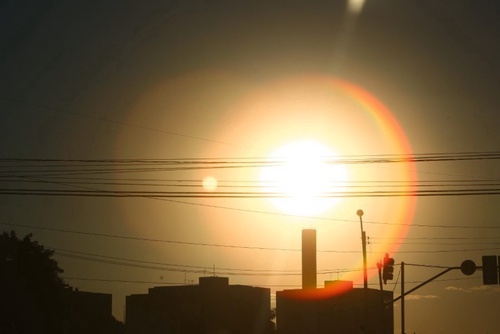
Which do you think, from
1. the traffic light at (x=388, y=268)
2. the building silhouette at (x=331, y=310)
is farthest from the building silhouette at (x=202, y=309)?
the traffic light at (x=388, y=268)

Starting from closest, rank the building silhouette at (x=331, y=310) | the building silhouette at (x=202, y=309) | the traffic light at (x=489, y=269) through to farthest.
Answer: the traffic light at (x=489, y=269)
the building silhouette at (x=331, y=310)
the building silhouette at (x=202, y=309)

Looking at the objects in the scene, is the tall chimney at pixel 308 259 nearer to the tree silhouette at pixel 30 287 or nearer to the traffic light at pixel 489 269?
the tree silhouette at pixel 30 287

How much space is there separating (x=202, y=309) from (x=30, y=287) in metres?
42.8

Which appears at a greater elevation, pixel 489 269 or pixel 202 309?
pixel 489 269

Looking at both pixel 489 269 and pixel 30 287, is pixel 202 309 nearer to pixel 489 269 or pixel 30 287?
pixel 30 287

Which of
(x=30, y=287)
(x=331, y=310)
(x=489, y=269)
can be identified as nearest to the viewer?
(x=489, y=269)

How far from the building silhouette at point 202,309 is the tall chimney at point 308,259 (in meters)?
7.55

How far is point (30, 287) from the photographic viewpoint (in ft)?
203

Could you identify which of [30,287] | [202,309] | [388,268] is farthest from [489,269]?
[202,309]

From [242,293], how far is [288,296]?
6093mm

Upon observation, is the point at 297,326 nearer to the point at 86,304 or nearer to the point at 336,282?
the point at 336,282

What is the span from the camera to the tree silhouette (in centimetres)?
5934

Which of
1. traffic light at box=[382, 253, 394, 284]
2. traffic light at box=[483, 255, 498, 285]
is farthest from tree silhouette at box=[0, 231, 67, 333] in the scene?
traffic light at box=[483, 255, 498, 285]

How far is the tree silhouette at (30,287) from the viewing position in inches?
2336
